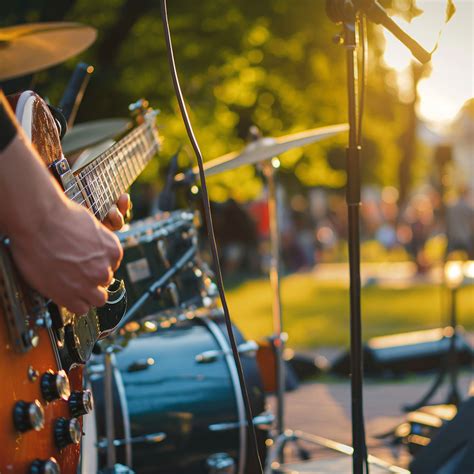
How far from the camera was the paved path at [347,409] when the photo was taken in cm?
501

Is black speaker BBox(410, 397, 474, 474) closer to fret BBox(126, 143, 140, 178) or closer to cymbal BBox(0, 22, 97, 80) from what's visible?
fret BBox(126, 143, 140, 178)

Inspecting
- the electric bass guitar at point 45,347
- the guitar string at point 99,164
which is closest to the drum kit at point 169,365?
the guitar string at point 99,164

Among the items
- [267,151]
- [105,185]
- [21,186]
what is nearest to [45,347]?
[21,186]

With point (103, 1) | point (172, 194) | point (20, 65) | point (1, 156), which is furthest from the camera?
point (103, 1)

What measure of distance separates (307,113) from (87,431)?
35.3 feet

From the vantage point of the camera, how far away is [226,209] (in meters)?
18.5

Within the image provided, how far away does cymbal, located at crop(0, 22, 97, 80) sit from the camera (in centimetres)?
289

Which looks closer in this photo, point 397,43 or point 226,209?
point 397,43

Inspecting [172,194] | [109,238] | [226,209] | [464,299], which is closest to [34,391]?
[109,238]

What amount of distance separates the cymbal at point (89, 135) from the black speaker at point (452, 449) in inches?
67.0

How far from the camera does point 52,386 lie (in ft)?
5.64

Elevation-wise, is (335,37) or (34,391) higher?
(335,37)

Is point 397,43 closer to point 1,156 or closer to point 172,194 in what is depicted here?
point 1,156

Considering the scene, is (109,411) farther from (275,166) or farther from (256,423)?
(275,166)
